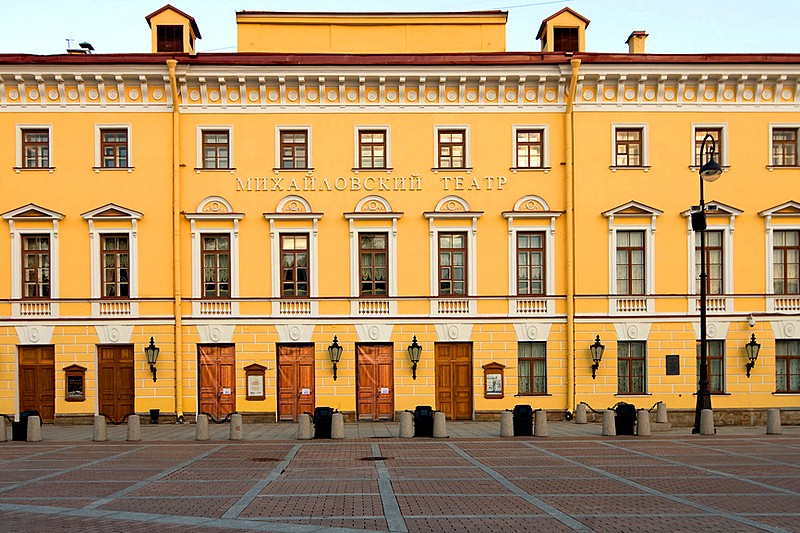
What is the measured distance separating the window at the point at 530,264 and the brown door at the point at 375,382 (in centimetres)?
558

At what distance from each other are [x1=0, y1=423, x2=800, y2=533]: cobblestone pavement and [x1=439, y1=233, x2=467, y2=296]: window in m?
6.36

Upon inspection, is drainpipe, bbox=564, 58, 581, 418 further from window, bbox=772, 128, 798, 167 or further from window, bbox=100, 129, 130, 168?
window, bbox=100, 129, 130, 168

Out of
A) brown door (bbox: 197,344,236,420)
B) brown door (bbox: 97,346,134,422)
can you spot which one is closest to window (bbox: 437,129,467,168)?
brown door (bbox: 197,344,236,420)

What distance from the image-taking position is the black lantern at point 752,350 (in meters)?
28.0

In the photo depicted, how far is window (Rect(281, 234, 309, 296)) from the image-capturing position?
2833 cm

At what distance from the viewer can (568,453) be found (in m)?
20.2

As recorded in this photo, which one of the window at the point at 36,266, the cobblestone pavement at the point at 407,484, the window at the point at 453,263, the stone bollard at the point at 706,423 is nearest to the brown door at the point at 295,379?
the cobblestone pavement at the point at 407,484

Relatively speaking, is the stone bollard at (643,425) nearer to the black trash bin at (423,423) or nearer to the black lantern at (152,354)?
the black trash bin at (423,423)

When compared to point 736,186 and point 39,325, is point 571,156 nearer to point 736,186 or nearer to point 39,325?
point 736,186

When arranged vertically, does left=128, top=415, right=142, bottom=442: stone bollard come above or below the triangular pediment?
below

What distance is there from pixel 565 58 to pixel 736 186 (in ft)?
26.3

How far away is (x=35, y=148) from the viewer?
92.4 ft

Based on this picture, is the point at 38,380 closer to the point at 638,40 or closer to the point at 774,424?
the point at 774,424

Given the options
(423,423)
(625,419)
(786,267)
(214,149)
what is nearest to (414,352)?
(423,423)
